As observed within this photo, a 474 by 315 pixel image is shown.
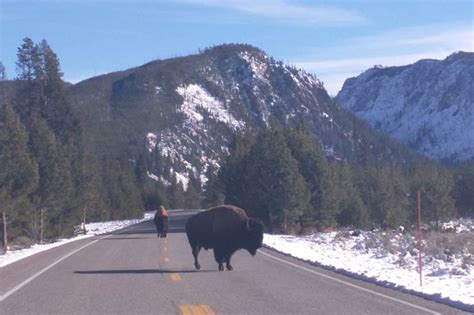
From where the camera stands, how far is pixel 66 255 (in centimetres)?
3100

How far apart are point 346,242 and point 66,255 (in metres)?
13.2

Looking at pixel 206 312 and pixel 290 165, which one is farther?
pixel 290 165

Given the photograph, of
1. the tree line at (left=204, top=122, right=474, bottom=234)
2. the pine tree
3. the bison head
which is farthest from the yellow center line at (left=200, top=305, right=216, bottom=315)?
the tree line at (left=204, top=122, right=474, bottom=234)

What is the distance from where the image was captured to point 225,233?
23.5 meters

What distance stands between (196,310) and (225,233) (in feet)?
28.7

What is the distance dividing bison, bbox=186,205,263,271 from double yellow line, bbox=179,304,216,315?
7.71 m

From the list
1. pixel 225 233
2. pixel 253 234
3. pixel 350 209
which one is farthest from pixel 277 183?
pixel 253 234

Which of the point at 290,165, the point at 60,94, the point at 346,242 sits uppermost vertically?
the point at 60,94

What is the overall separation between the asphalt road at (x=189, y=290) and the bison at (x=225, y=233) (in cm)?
58

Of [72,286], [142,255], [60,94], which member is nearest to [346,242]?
[142,255]

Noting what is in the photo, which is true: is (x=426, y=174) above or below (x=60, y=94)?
below

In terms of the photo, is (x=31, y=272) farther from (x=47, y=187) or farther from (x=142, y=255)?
(x=47, y=187)

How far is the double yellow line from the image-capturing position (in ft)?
47.1

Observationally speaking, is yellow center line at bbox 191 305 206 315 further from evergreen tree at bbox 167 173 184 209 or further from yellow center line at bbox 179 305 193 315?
evergreen tree at bbox 167 173 184 209
